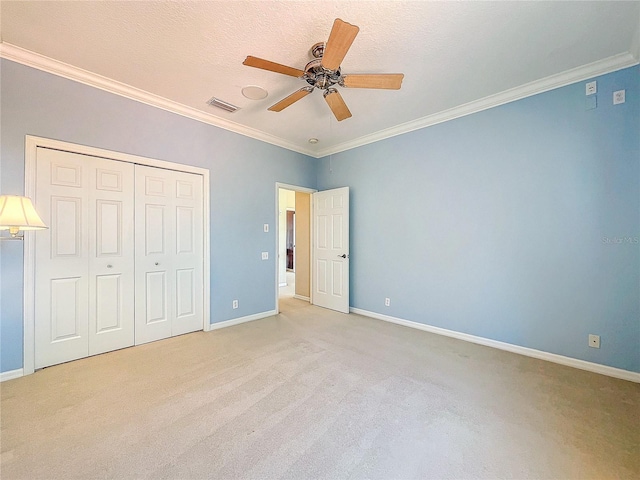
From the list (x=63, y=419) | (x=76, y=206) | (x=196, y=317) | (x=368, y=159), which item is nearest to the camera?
(x=63, y=419)

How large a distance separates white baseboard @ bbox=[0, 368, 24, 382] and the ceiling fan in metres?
3.17

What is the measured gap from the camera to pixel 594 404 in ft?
6.40

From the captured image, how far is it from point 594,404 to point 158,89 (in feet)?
15.4

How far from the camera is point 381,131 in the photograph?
387 cm

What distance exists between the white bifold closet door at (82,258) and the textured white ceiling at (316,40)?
97 cm

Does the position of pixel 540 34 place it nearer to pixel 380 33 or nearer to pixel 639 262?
pixel 380 33

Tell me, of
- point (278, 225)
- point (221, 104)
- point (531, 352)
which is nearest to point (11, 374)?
point (278, 225)

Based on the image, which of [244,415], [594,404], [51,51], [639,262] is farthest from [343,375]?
[51,51]

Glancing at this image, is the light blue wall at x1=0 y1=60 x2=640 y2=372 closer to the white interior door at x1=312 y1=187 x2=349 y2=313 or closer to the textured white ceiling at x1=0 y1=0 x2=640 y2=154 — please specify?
the white interior door at x1=312 y1=187 x2=349 y2=313

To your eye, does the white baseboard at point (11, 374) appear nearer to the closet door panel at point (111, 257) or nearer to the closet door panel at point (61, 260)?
the closet door panel at point (61, 260)

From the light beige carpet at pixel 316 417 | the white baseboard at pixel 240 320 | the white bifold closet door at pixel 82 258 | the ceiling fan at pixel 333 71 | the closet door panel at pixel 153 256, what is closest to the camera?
the light beige carpet at pixel 316 417

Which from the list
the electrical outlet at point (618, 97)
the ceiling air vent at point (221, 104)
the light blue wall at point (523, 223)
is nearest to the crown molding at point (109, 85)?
the ceiling air vent at point (221, 104)

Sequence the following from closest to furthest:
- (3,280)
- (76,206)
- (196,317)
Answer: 1. (3,280)
2. (76,206)
3. (196,317)

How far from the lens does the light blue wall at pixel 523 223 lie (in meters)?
2.35
